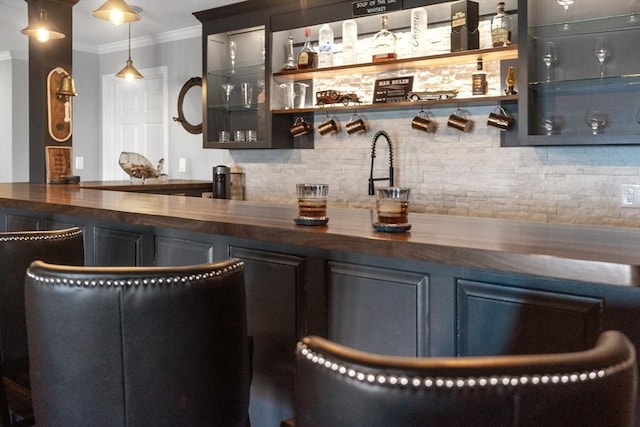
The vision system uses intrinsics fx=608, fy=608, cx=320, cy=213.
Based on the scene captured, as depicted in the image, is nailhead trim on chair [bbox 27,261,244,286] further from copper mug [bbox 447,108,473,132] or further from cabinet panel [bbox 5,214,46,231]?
copper mug [bbox 447,108,473,132]

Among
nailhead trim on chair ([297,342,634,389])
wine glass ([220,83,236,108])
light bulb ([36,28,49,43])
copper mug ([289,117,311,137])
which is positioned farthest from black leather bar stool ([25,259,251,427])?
wine glass ([220,83,236,108])

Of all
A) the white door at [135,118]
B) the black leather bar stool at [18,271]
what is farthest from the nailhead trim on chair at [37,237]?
the white door at [135,118]

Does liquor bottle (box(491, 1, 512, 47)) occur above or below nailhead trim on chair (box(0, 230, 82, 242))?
above

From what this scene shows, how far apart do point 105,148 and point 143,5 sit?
2313mm

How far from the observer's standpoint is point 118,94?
21.1 feet

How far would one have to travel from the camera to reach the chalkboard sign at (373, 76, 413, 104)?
396 centimetres

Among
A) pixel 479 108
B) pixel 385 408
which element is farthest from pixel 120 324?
pixel 479 108

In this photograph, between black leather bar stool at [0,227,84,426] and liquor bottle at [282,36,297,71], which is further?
liquor bottle at [282,36,297,71]

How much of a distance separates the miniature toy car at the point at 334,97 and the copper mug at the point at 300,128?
25 centimetres

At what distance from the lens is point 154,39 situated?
5836 millimetres

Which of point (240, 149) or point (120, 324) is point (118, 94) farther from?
point (120, 324)

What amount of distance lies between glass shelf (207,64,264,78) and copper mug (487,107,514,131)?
5.94 ft

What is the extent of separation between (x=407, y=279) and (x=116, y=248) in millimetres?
1358

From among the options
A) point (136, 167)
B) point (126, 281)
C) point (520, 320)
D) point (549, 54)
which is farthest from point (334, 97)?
point (126, 281)
